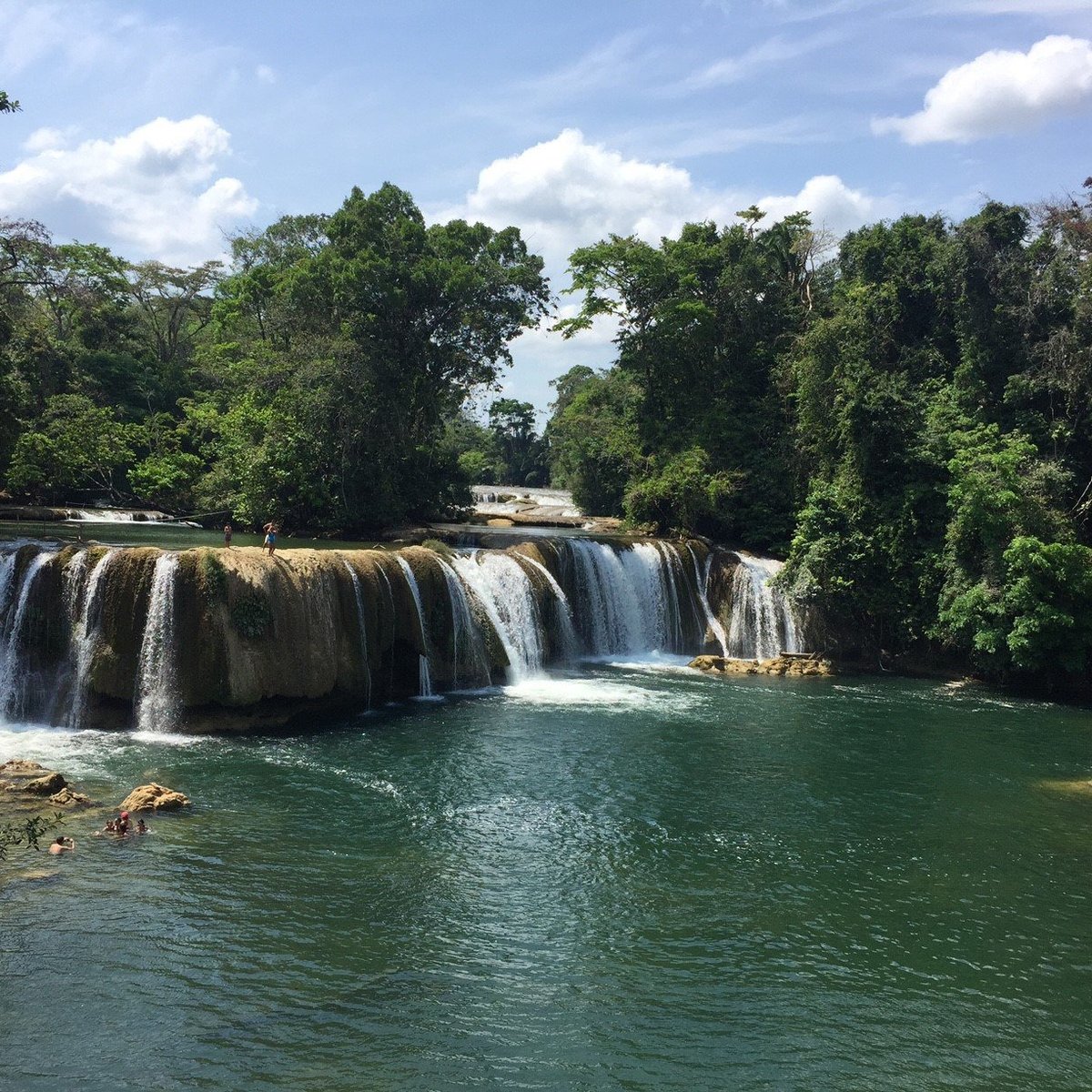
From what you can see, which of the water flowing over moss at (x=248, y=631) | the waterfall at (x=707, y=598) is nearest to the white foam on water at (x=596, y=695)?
the water flowing over moss at (x=248, y=631)

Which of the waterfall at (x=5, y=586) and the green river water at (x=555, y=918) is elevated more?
the waterfall at (x=5, y=586)

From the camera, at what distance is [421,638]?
21047 millimetres

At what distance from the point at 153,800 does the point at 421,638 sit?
→ 8456mm

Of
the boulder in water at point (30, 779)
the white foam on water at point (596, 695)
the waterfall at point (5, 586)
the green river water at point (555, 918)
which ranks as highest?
the waterfall at point (5, 586)

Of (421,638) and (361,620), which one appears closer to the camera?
(361,620)

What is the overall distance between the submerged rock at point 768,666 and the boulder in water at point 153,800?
14523mm

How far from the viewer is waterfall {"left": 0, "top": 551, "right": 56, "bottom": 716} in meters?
17.0

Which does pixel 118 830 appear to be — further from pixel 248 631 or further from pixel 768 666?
pixel 768 666

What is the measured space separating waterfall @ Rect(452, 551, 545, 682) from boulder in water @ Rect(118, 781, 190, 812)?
1016cm

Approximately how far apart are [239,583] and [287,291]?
716 inches

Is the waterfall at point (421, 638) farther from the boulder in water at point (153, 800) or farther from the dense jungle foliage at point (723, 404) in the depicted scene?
the dense jungle foliage at point (723, 404)

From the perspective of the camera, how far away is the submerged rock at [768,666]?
24.9 metres

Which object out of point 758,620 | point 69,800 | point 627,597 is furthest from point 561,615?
point 69,800

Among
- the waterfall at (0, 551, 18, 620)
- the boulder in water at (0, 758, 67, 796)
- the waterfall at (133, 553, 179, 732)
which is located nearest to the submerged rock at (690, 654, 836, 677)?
the waterfall at (133, 553, 179, 732)
